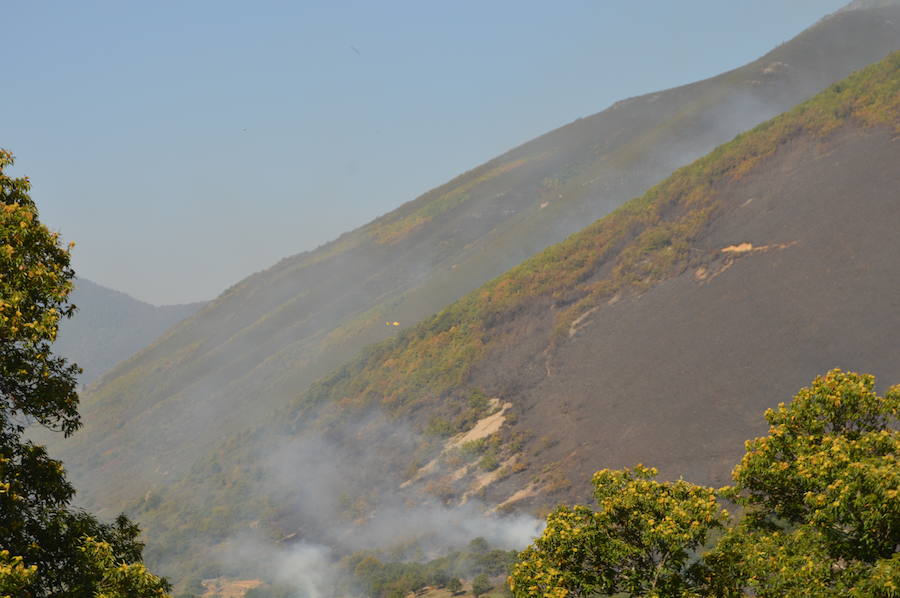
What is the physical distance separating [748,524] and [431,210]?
464ft

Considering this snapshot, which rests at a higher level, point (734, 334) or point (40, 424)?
point (734, 334)

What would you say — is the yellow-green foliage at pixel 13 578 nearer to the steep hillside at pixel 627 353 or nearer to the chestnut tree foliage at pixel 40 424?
the chestnut tree foliage at pixel 40 424

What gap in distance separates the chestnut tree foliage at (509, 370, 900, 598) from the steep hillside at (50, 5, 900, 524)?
254ft

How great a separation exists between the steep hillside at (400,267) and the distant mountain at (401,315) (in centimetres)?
49

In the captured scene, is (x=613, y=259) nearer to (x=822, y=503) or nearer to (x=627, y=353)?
(x=627, y=353)

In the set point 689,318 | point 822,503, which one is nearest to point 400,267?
point 689,318

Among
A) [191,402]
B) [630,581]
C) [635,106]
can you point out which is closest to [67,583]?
[630,581]

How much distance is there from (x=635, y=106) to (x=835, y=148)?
109m

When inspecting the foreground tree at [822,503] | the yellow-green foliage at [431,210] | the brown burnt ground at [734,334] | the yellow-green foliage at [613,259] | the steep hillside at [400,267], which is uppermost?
the yellow-green foliage at [431,210]

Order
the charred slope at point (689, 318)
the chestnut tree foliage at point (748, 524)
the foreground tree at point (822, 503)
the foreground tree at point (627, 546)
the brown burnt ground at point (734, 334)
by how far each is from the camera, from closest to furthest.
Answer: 1. the foreground tree at point (822, 503)
2. the chestnut tree foliage at point (748, 524)
3. the foreground tree at point (627, 546)
4. the brown burnt ground at point (734, 334)
5. the charred slope at point (689, 318)

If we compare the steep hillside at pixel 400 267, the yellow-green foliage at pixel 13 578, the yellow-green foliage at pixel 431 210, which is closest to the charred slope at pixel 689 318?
the steep hillside at pixel 400 267

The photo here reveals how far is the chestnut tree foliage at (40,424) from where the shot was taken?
11258 millimetres

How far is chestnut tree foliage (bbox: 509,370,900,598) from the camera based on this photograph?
44.2 feet

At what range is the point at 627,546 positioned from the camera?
15.2 metres
